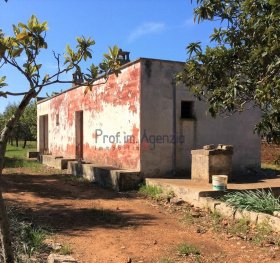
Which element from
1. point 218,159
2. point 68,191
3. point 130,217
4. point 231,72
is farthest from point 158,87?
point 231,72

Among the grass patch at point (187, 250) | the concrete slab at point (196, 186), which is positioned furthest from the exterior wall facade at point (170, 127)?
the grass patch at point (187, 250)

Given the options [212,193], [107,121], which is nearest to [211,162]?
[212,193]

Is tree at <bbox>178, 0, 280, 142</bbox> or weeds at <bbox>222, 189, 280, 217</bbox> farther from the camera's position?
weeds at <bbox>222, 189, 280, 217</bbox>

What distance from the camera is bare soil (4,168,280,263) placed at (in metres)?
6.18

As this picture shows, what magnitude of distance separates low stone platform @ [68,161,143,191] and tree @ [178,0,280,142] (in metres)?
5.56

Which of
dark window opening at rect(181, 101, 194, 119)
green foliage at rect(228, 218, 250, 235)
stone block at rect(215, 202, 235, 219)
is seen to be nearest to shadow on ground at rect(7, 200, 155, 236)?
stone block at rect(215, 202, 235, 219)

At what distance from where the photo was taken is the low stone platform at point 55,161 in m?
18.0

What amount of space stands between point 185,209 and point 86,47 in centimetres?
612

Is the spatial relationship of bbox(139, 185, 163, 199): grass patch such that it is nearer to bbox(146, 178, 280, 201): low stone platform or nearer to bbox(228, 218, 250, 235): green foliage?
bbox(146, 178, 280, 201): low stone platform

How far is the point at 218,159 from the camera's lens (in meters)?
11.0

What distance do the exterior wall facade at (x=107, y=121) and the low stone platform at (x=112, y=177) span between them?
411mm

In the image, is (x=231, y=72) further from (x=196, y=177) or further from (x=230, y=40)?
(x=196, y=177)

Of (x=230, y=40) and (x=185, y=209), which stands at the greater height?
(x=230, y=40)

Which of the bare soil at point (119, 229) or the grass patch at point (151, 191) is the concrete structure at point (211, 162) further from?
the bare soil at point (119, 229)
